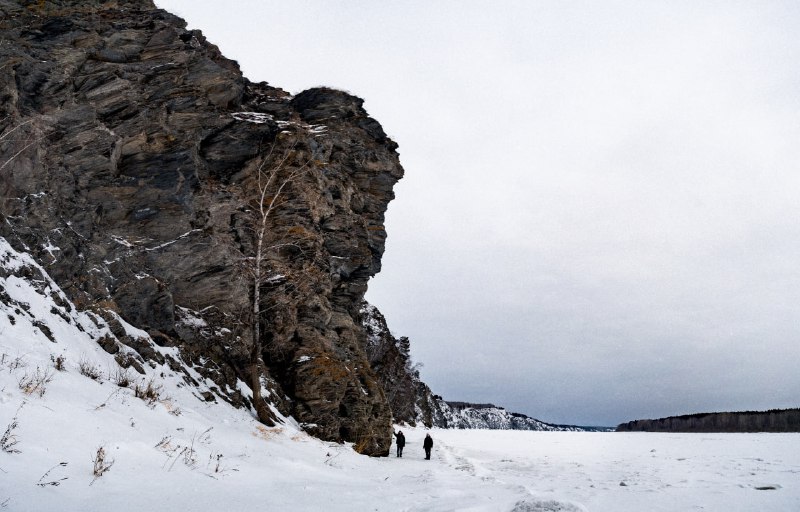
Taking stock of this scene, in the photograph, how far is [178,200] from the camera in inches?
775

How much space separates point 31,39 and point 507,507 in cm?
2436

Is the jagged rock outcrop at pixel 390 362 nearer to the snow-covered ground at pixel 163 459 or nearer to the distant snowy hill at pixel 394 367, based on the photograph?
the distant snowy hill at pixel 394 367

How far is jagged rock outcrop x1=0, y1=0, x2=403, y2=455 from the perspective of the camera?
16.5m

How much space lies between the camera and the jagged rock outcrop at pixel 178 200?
54.1 feet

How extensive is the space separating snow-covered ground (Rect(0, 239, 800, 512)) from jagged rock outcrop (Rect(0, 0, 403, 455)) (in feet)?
7.70

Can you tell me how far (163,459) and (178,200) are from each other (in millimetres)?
14159

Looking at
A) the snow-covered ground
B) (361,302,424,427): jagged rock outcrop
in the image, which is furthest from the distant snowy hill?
the snow-covered ground

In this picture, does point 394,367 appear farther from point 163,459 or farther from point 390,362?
point 163,459

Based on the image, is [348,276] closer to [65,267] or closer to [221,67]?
[221,67]

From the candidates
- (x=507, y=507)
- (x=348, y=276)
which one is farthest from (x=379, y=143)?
(x=507, y=507)

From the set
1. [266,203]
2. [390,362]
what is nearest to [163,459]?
[266,203]

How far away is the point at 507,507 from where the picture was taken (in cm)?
859

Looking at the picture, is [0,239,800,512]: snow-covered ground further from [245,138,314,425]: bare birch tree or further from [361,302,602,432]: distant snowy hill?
[361,302,602,432]: distant snowy hill

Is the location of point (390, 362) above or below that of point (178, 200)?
below
